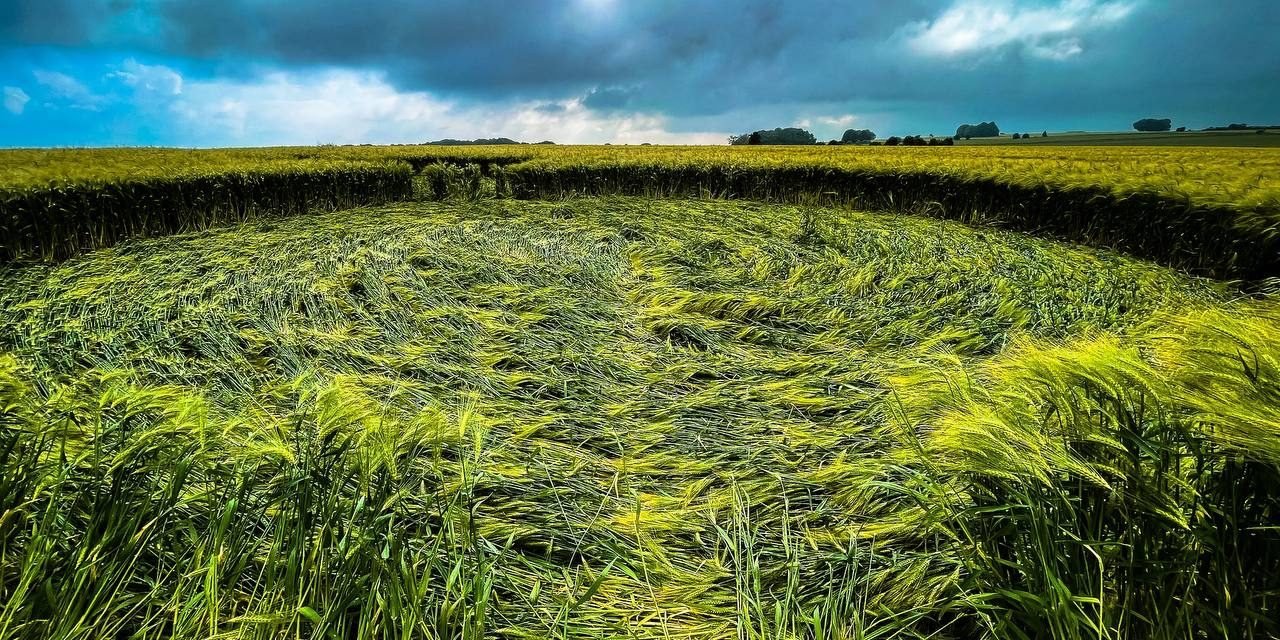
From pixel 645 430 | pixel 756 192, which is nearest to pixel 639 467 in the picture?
pixel 645 430

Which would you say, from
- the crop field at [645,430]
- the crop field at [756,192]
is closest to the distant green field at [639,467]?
the crop field at [645,430]

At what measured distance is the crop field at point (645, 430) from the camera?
4.43ft

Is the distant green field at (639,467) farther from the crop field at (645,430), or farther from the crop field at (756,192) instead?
the crop field at (756,192)

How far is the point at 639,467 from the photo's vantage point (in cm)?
256

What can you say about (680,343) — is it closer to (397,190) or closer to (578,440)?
(578,440)

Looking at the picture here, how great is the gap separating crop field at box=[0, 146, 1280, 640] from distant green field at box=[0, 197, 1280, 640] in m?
0.02

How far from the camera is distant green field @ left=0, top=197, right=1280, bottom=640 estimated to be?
1.33 meters

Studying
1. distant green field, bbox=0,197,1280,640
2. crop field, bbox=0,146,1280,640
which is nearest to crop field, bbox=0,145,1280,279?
crop field, bbox=0,146,1280,640

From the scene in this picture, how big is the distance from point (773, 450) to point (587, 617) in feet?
4.33

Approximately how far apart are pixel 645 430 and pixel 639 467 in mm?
333

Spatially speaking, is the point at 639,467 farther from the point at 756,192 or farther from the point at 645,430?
the point at 756,192

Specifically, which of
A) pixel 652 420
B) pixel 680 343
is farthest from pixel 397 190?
pixel 652 420

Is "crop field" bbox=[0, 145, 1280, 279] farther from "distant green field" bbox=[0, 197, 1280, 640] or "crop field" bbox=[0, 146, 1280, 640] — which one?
"distant green field" bbox=[0, 197, 1280, 640]

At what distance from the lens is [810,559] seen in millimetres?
1952
